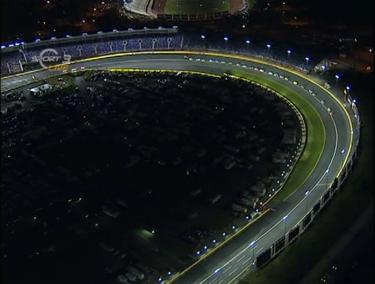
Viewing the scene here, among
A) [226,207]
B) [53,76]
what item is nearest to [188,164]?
[226,207]

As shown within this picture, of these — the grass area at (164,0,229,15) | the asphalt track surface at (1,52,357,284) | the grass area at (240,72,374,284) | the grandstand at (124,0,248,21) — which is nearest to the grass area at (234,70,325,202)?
the asphalt track surface at (1,52,357,284)

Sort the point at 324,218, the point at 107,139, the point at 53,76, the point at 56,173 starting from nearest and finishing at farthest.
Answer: the point at 324,218 → the point at 56,173 → the point at 107,139 → the point at 53,76

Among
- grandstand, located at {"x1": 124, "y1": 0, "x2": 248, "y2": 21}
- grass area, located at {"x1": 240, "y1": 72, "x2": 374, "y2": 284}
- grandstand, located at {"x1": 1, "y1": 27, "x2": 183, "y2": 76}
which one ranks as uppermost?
grandstand, located at {"x1": 124, "y1": 0, "x2": 248, "y2": 21}

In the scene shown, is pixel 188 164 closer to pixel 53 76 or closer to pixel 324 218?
pixel 324 218

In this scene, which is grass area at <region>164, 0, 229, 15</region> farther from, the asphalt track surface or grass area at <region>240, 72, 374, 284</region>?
grass area at <region>240, 72, 374, 284</region>

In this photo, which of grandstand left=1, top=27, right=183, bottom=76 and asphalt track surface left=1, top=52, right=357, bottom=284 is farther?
grandstand left=1, top=27, right=183, bottom=76

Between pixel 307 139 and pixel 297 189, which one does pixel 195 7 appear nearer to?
pixel 307 139

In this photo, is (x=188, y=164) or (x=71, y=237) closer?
A: (x=71, y=237)
